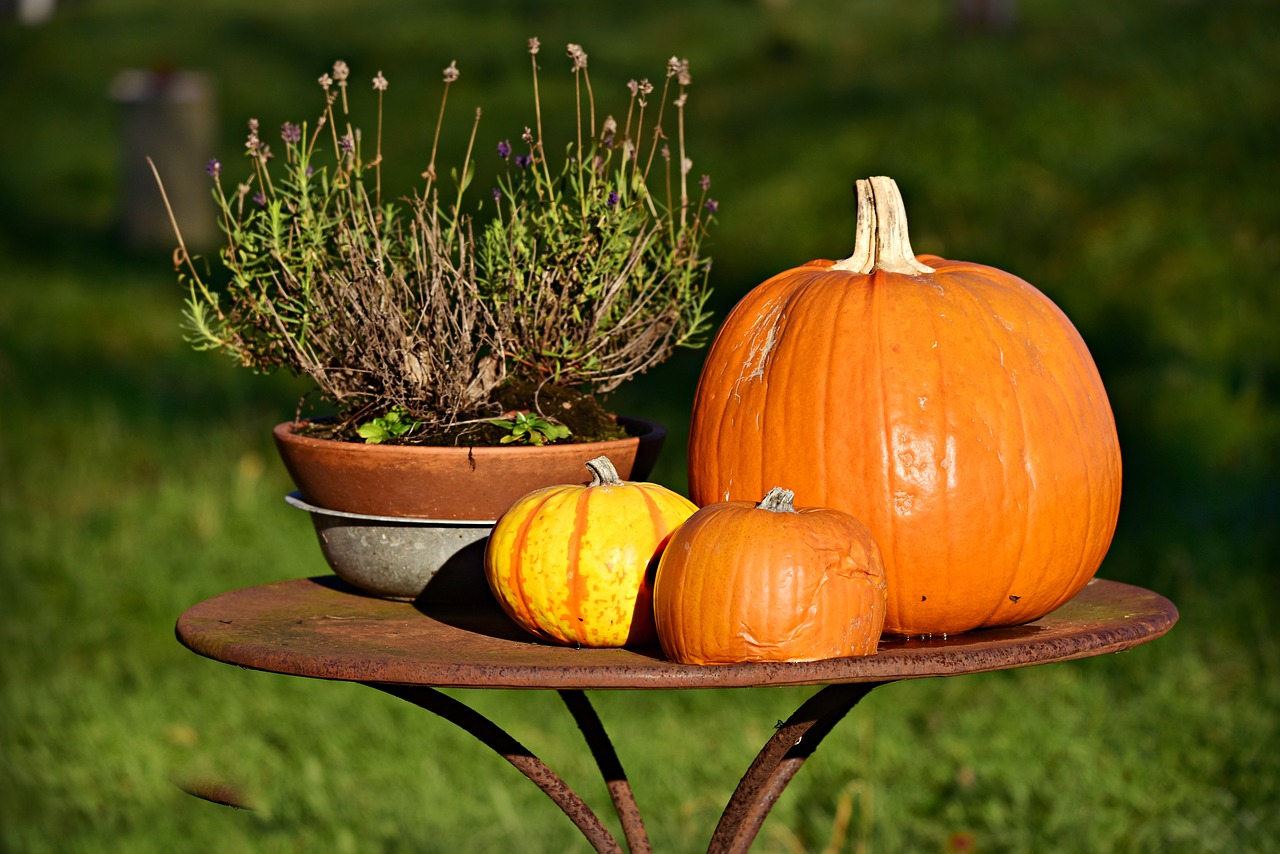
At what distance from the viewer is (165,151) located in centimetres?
1110

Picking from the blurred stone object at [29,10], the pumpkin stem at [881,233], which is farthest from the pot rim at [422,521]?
the blurred stone object at [29,10]

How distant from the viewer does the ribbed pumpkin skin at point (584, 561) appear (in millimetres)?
1945

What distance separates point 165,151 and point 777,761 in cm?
1004

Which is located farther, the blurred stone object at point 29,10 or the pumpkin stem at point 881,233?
the blurred stone object at point 29,10

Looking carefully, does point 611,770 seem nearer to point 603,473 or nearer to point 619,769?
point 619,769

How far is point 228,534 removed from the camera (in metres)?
6.40

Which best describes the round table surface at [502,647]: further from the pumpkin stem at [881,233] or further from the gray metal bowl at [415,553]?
the pumpkin stem at [881,233]

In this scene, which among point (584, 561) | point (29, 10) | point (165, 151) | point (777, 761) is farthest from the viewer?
point (29, 10)

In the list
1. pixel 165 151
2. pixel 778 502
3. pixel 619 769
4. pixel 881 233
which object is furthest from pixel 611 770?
pixel 165 151

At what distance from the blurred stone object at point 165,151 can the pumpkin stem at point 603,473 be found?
9604 mm

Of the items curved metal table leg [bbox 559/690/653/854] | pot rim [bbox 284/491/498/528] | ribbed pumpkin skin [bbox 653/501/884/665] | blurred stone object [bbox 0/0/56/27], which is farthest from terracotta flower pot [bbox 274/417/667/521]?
blurred stone object [bbox 0/0/56/27]

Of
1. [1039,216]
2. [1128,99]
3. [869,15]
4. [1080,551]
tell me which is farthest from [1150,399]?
[869,15]

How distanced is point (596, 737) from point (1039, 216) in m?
5.93

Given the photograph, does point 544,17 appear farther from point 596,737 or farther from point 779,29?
point 596,737
